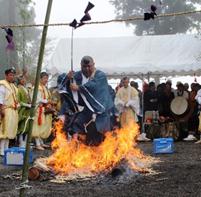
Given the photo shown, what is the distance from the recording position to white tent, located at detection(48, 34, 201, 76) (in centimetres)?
1583

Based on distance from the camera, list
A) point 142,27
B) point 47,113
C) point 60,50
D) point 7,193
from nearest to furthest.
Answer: point 7,193, point 47,113, point 60,50, point 142,27

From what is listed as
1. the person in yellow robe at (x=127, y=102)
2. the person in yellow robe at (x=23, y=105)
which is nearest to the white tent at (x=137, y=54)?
the person in yellow robe at (x=127, y=102)

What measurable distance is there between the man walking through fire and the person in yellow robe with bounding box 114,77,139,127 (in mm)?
6220

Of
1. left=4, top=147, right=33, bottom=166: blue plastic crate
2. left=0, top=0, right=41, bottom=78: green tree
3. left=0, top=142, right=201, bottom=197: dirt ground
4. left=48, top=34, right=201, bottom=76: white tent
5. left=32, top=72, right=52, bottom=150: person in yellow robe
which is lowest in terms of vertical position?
left=0, top=142, right=201, bottom=197: dirt ground

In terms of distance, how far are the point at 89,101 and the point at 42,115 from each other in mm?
4435

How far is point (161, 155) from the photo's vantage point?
35.7ft

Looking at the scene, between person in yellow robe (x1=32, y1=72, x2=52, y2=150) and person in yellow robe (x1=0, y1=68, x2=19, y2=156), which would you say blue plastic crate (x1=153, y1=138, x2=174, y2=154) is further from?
person in yellow robe (x1=0, y1=68, x2=19, y2=156)

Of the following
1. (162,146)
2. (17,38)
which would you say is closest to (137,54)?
(162,146)

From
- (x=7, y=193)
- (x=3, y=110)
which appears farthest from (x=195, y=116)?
(x=7, y=193)

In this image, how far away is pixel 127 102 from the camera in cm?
1497

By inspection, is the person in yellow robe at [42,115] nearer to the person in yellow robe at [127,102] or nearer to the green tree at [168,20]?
the person in yellow robe at [127,102]

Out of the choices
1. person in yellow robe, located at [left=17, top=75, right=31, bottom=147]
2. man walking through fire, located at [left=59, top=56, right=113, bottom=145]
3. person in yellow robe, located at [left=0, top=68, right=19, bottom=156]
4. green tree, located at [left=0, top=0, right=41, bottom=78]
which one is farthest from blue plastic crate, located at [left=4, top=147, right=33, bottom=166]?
green tree, located at [left=0, top=0, right=41, bottom=78]

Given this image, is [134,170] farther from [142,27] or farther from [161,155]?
[142,27]

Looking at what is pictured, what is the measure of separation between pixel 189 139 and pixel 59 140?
6.61 m
